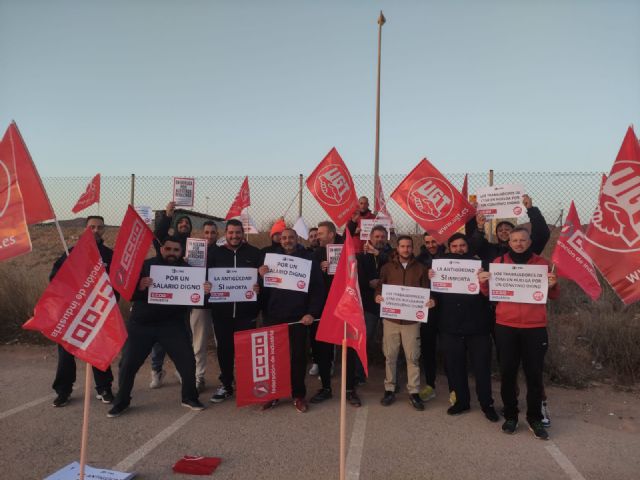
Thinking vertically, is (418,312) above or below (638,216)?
below

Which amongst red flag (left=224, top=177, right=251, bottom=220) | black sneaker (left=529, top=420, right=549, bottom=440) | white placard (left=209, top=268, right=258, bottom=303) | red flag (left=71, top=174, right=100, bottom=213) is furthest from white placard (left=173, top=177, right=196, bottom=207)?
black sneaker (left=529, top=420, right=549, bottom=440)

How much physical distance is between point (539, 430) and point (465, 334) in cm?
124

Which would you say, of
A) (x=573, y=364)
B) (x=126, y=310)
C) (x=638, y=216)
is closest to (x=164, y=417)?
(x=126, y=310)

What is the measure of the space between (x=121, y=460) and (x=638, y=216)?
→ 547 cm

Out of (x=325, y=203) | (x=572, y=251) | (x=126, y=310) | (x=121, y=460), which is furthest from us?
(x=126, y=310)

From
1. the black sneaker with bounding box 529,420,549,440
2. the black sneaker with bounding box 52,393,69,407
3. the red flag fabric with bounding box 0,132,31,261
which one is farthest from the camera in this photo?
the black sneaker with bounding box 52,393,69,407

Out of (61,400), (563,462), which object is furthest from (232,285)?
(563,462)

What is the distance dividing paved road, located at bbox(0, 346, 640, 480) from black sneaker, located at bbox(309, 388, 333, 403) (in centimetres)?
11

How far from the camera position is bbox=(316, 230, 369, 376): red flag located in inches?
147

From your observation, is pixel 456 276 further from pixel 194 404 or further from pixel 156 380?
pixel 156 380

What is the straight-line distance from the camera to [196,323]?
20.0 ft

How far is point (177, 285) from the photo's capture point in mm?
5277

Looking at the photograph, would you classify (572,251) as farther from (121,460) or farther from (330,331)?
(121,460)

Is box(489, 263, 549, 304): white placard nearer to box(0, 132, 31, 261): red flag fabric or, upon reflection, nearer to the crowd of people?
the crowd of people
